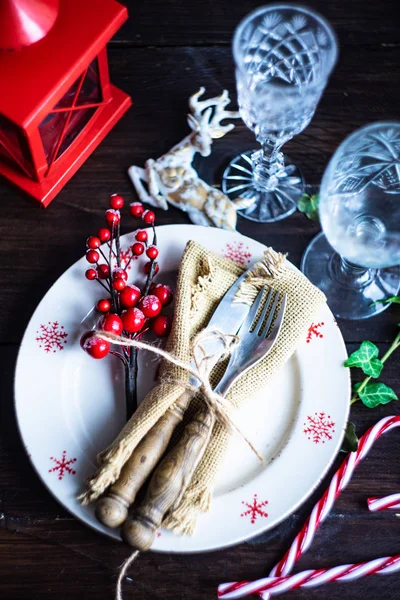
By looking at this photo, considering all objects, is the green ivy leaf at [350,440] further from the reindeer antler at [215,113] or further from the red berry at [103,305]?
the reindeer antler at [215,113]

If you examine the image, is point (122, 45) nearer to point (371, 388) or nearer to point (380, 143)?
point (380, 143)

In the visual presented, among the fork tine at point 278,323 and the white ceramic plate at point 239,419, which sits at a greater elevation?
the fork tine at point 278,323

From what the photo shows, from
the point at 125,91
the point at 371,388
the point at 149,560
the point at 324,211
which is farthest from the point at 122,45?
→ the point at 149,560

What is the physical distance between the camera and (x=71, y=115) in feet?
2.94

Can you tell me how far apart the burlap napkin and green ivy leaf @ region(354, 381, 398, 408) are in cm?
11

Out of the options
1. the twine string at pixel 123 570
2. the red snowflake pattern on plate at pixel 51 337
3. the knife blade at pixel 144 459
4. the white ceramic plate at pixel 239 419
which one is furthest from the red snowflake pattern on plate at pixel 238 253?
the twine string at pixel 123 570

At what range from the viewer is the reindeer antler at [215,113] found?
0.94m

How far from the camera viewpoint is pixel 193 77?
100 cm

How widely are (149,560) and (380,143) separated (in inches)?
21.3

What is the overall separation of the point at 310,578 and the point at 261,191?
49 cm

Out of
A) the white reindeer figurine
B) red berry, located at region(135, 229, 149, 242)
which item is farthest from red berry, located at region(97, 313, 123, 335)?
the white reindeer figurine

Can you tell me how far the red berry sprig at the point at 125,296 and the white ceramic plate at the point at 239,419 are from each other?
0.9 inches

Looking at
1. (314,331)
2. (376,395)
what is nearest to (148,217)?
(314,331)

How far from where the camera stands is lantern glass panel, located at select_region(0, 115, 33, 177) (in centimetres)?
82
